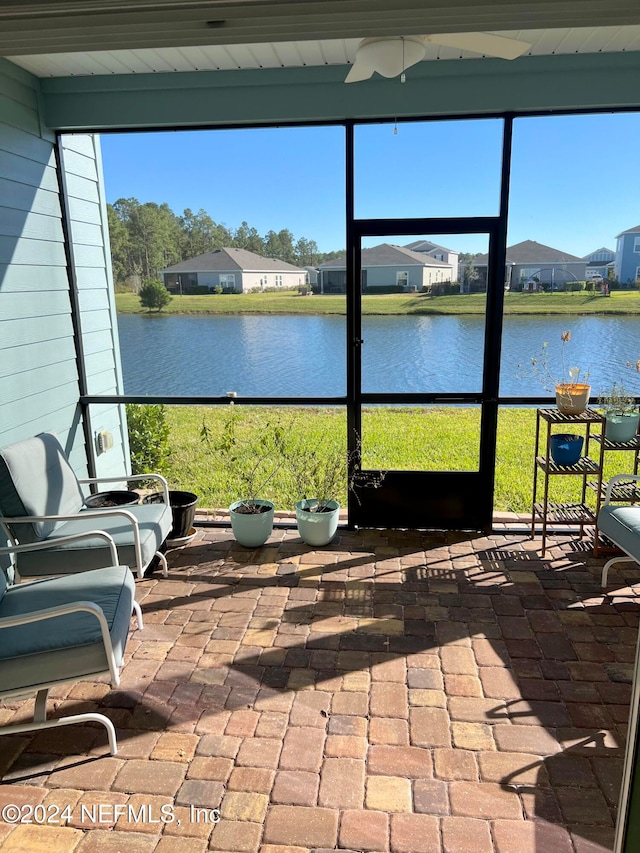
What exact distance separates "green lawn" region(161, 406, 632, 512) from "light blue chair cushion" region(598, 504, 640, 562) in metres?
1.02

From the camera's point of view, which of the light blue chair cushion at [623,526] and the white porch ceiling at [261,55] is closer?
the light blue chair cushion at [623,526]

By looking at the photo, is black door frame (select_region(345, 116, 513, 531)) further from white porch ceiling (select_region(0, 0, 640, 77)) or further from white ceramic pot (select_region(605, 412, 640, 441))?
white porch ceiling (select_region(0, 0, 640, 77))

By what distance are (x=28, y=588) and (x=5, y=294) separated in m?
1.92

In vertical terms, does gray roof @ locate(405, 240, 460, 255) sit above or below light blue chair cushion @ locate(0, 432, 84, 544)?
above

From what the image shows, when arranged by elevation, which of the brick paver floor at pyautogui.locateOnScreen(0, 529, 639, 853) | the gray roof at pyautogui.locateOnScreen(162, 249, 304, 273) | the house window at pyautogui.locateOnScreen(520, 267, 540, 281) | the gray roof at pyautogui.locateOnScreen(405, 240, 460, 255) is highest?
the gray roof at pyautogui.locateOnScreen(405, 240, 460, 255)

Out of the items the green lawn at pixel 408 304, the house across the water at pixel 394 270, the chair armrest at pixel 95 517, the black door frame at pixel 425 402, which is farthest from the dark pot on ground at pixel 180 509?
the house across the water at pixel 394 270

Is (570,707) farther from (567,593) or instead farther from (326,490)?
(326,490)

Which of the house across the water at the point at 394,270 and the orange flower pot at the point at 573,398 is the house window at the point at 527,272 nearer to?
the house across the water at the point at 394,270

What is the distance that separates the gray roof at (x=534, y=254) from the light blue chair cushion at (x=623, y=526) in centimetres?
175

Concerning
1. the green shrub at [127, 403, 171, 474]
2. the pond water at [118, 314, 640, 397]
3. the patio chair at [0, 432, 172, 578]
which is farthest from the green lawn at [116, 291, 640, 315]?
the patio chair at [0, 432, 172, 578]

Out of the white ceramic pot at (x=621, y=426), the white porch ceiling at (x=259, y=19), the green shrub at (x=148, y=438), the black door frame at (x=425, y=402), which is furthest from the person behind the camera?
the green shrub at (x=148, y=438)

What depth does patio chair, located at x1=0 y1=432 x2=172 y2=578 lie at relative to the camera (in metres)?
3.40

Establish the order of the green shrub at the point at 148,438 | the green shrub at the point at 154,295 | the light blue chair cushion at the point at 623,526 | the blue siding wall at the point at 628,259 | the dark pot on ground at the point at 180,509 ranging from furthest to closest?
the green shrub at the point at 148,438
the green shrub at the point at 154,295
the dark pot on ground at the point at 180,509
the blue siding wall at the point at 628,259
the light blue chair cushion at the point at 623,526

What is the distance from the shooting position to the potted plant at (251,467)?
14.3ft
